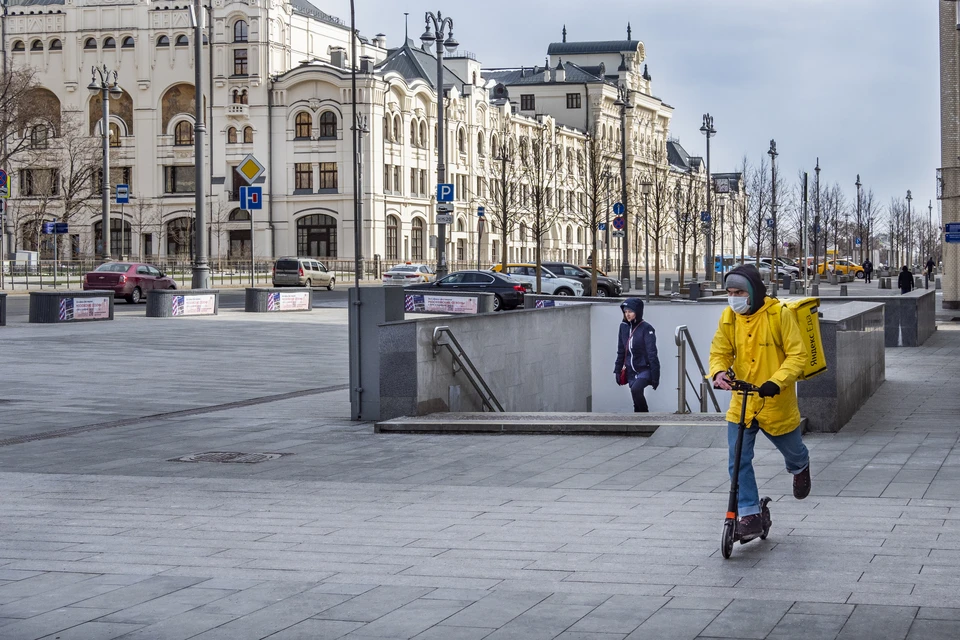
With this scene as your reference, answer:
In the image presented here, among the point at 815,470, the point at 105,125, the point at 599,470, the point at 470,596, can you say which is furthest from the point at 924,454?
the point at 105,125

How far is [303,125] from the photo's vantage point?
279 feet

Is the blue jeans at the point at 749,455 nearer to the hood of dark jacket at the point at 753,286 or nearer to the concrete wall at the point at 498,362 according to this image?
the hood of dark jacket at the point at 753,286

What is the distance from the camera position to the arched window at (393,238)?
280 feet

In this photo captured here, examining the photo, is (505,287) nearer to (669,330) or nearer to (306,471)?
(669,330)

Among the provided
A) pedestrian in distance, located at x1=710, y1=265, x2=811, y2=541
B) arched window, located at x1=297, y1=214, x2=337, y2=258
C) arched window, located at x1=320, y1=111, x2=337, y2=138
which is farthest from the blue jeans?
arched window, located at x1=320, y1=111, x2=337, y2=138

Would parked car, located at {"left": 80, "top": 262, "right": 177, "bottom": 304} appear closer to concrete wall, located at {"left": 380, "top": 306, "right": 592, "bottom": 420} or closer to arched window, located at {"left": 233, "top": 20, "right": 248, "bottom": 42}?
concrete wall, located at {"left": 380, "top": 306, "right": 592, "bottom": 420}

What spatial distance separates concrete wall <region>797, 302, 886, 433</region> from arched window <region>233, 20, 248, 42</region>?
73.6 m

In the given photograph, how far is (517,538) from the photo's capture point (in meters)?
7.44

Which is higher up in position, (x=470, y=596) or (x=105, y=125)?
(x=105, y=125)

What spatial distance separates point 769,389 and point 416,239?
83.2 metres

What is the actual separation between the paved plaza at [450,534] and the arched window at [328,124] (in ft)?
234

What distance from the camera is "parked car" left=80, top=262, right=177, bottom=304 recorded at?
4481cm

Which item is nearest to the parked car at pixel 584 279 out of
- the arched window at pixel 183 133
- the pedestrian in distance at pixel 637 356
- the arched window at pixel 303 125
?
the pedestrian in distance at pixel 637 356

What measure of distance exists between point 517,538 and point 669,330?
47.2ft
